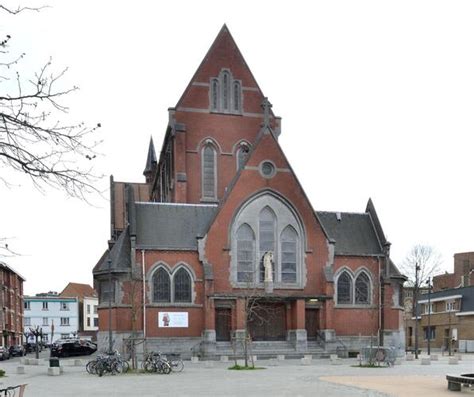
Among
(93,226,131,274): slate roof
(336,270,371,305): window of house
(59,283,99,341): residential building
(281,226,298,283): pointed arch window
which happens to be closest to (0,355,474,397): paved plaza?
(93,226,131,274): slate roof

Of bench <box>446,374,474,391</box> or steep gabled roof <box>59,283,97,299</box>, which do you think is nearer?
bench <box>446,374,474,391</box>

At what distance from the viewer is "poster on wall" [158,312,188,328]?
4675 cm

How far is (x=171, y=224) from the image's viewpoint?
4966 cm

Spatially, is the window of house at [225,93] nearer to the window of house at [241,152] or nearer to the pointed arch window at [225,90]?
the pointed arch window at [225,90]

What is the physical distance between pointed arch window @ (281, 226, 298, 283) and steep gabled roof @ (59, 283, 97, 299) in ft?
296

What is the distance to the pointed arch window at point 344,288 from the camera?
50.8 meters

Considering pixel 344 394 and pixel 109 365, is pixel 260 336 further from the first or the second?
pixel 344 394

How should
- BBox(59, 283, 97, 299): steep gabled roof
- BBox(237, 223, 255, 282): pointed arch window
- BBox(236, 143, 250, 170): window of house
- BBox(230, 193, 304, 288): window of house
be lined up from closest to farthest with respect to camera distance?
BBox(237, 223, 255, 282): pointed arch window → BBox(230, 193, 304, 288): window of house → BBox(236, 143, 250, 170): window of house → BBox(59, 283, 97, 299): steep gabled roof

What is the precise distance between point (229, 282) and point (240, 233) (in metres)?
3.71

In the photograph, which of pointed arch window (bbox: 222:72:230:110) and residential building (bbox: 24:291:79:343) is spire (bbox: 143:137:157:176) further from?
residential building (bbox: 24:291:79:343)

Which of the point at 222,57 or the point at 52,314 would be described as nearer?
the point at 222,57

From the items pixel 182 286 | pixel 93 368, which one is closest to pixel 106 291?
pixel 182 286

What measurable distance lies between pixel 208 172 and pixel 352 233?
41.0 ft

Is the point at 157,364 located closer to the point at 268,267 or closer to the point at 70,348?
the point at 268,267
